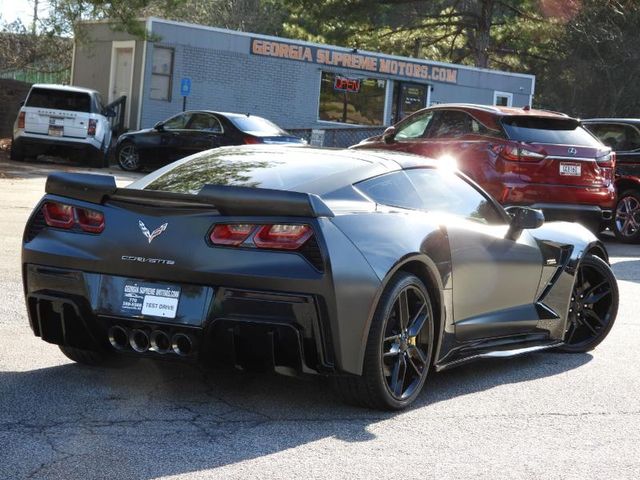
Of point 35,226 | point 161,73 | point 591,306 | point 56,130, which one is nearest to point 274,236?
point 35,226

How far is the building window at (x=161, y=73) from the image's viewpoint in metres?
32.9

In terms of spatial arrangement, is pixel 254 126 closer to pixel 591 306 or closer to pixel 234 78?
pixel 234 78

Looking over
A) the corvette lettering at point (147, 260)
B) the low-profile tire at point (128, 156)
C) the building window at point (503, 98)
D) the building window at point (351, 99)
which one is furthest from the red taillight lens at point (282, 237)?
the building window at point (503, 98)

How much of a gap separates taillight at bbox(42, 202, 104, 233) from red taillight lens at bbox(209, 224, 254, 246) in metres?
0.60

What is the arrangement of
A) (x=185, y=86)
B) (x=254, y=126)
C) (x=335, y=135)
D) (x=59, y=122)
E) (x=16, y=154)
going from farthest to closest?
(x=335, y=135) → (x=185, y=86) → (x=16, y=154) → (x=59, y=122) → (x=254, y=126)

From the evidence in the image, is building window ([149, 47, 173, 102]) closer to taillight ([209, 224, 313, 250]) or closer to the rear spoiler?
the rear spoiler

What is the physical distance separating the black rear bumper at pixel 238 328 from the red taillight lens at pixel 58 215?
31 centimetres

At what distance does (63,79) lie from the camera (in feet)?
154

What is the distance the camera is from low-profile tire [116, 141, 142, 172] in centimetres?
2550

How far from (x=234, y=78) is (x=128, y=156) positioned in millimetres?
9166

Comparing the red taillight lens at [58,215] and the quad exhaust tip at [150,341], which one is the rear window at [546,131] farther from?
the quad exhaust tip at [150,341]

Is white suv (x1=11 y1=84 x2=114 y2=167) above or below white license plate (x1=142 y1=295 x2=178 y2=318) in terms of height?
above

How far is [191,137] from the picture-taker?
2452 cm

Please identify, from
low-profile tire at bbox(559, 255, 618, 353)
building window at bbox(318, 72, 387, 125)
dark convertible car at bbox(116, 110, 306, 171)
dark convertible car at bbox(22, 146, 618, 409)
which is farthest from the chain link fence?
dark convertible car at bbox(22, 146, 618, 409)
